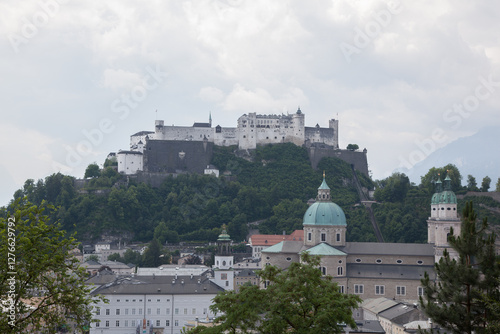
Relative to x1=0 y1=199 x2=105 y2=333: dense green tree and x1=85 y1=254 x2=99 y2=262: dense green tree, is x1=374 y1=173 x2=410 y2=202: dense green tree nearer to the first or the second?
x1=85 y1=254 x2=99 y2=262: dense green tree

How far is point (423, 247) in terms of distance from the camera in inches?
2240

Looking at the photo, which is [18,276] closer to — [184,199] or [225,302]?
[225,302]

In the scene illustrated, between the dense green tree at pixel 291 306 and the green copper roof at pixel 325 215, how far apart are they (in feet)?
120

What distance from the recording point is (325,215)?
58.1 metres

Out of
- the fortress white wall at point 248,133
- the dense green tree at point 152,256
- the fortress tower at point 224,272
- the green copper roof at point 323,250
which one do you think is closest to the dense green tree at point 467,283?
the green copper roof at point 323,250

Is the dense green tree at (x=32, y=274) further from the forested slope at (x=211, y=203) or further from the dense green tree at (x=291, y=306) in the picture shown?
the forested slope at (x=211, y=203)

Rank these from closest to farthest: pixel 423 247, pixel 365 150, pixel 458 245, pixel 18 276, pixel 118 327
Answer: pixel 18 276 → pixel 458 245 → pixel 118 327 → pixel 423 247 → pixel 365 150

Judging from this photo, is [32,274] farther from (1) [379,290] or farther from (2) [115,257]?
(2) [115,257]

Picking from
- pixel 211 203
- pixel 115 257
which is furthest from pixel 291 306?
pixel 211 203

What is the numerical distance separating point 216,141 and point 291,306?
79.7 metres

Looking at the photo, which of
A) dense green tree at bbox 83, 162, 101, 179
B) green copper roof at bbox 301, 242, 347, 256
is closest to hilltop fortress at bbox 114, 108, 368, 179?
dense green tree at bbox 83, 162, 101, 179

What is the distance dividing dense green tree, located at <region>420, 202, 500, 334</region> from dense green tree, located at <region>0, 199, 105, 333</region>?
9.64 meters

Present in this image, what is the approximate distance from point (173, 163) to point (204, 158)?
176 inches

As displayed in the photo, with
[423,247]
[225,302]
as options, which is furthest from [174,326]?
[225,302]
